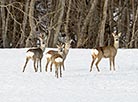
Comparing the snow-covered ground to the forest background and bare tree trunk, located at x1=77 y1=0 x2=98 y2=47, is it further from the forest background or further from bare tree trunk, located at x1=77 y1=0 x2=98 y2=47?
bare tree trunk, located at x1=77 y1=0 x2=98 y2=47

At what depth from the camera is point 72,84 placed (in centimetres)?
1144

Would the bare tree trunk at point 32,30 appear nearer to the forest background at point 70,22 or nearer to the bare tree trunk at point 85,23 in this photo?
the forest background at point 70,22

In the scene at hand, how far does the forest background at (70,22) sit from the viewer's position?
28.9 m

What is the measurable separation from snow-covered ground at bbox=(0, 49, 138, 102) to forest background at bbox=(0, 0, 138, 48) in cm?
1256

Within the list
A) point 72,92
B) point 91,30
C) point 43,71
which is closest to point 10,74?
point 43,71

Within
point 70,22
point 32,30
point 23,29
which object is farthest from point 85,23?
point 23,29

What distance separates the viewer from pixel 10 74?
43.2 feet

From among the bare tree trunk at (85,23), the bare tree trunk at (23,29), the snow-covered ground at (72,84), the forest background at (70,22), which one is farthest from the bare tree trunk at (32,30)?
the snow-covered ground at (72,84)

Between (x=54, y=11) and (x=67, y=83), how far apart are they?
1797cm

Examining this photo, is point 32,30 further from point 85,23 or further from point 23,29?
point 85,23

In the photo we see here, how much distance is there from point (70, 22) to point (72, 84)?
66.7 feet

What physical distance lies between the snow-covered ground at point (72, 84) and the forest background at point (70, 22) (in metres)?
12.6

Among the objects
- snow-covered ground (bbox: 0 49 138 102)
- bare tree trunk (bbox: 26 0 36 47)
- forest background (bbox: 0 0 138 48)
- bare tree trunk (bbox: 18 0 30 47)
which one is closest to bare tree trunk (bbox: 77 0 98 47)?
forest background (bbox: 0 0 138 48)

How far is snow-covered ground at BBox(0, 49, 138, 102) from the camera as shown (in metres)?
9.82
